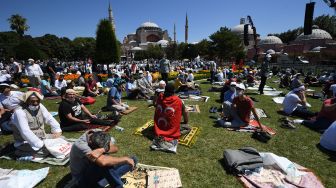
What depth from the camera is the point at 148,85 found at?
12.3m

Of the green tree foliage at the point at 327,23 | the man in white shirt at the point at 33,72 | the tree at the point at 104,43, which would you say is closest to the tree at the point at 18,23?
the tree at the point at 104,43

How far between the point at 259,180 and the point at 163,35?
10904 centimetres

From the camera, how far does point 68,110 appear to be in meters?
5.85

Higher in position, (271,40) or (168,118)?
(271,40)

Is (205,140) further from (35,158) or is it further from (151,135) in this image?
(35,158)

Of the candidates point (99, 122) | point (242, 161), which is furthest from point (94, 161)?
point (99, 122)

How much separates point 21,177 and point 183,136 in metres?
3.51

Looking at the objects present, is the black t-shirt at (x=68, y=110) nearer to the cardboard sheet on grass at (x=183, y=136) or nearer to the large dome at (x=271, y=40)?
the cardboard sheet on grass at (x=183, y=136)

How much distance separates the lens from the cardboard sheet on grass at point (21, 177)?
12.0ft

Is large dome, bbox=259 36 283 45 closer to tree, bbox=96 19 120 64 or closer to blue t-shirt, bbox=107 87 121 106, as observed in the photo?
tree, bbox=96 19 120 64

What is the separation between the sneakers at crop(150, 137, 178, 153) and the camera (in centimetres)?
512

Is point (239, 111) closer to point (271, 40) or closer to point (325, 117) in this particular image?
point (325, 117)

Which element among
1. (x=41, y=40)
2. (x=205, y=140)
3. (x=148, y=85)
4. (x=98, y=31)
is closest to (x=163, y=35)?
(x=41, y=40)

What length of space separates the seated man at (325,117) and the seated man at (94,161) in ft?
18.6
